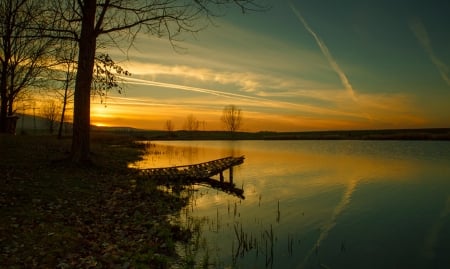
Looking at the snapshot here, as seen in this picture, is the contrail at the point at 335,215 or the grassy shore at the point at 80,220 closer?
the grassy shore at the point at 80,220

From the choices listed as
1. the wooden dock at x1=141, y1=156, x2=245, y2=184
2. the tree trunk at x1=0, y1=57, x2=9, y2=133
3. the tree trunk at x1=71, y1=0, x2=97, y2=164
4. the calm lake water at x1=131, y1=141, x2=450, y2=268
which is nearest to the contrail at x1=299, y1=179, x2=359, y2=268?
the calm lake water at x1=131, y1=141, x2=450, y2=268

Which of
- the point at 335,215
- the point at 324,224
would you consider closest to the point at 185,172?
the point at 335,215

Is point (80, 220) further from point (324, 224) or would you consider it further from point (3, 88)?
point (3, 88)

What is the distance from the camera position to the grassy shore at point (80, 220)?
26.1 ft

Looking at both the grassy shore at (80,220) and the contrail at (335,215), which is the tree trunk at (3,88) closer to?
the grassy shore at (80,220)

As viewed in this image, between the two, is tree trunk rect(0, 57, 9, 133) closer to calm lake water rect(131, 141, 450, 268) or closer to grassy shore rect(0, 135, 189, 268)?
grassy shore rect(0, 135, 189, 268)

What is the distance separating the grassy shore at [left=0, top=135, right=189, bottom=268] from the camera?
7961 millimetres

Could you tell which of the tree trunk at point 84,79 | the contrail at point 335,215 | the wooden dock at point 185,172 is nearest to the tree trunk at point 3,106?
the tree trunk at point 84,79

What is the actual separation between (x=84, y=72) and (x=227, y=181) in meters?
14.1

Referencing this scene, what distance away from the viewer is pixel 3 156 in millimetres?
20875

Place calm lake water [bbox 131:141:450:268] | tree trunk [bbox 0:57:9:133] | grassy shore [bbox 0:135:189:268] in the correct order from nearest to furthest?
grassy shore [bbox 0:135:189:268], calm lake water [bbox 131:141:450:268], tree trunk [bbox 0:57:9:133]

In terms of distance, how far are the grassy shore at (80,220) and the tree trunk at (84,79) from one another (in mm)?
1596

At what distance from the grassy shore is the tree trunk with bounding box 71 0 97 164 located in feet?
5.24

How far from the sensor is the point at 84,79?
1834cm
